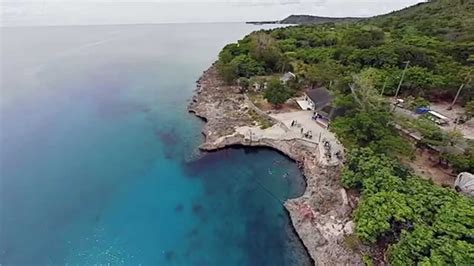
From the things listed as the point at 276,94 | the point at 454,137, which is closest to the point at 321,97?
the point at 276,94

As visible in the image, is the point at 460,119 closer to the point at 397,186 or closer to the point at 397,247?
the point at 397,186

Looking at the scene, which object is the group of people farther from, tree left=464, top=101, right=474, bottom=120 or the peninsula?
tree left=464, top=101, right=474, bottom=120

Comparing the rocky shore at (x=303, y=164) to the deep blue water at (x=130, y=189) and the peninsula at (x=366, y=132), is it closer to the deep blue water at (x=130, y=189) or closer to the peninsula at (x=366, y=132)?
the peninsula at (x=366, y=132)

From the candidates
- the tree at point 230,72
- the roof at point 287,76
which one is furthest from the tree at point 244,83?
the roof at point 287,76

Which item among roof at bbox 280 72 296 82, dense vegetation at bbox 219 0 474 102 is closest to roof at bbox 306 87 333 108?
dense vegetation at bbox 219 0 474 102

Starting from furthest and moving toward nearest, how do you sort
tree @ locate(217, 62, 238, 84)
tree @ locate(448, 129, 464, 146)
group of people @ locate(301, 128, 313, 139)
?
1. tree @ locate(217, 62, 238, 84)
2. group of people @ locate(301, 128, 313, 139)
3. tree @ locate(448, 129, 464, 146)

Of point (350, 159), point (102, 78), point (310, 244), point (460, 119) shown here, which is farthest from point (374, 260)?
point (102, 78)

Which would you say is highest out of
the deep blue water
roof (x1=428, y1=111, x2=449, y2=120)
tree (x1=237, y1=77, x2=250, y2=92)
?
roof (x1=428, y1=111, x2=449, y2=120)
